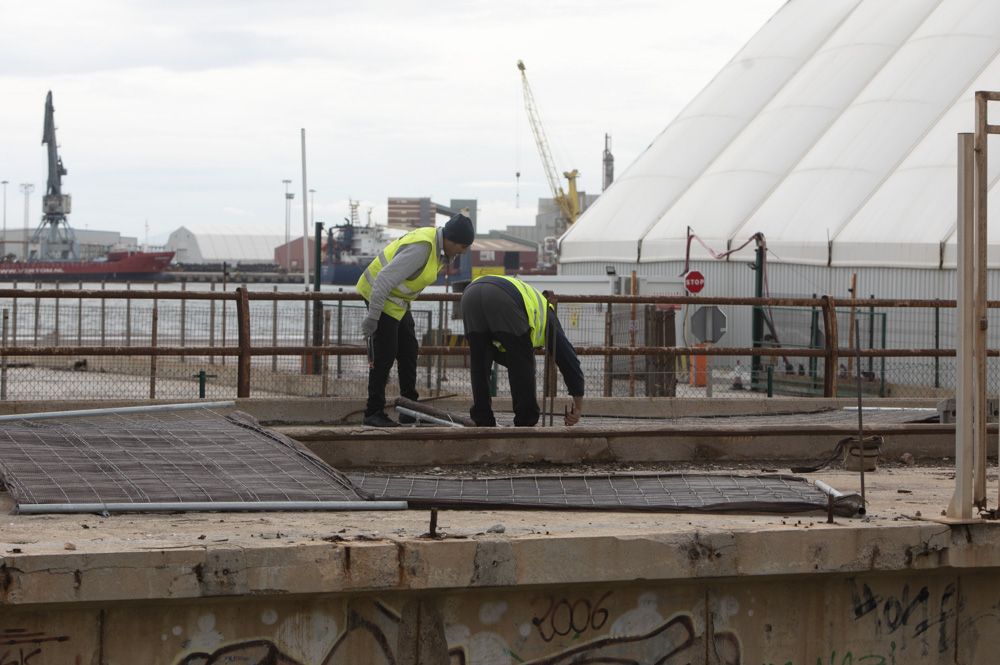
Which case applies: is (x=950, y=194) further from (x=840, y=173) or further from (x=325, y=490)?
(x=325, y=490)

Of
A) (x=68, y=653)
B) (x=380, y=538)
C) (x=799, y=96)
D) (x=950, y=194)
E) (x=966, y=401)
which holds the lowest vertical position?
(x=68, y=653)

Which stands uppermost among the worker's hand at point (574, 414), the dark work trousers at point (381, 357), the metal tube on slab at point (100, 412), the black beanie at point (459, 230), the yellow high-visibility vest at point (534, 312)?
the black beanie at point (459, 230)

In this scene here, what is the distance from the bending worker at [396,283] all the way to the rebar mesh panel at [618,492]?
2.34 m

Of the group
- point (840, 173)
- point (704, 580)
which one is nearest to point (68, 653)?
point (704, 580)

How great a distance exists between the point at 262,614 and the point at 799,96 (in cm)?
3612

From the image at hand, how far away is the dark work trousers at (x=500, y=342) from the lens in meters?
9.40

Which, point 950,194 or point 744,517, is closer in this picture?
point 744,517

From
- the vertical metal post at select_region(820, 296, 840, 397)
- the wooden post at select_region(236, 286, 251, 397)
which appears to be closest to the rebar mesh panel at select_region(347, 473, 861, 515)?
the wooden post at select_region(236, 286, 251, 397)

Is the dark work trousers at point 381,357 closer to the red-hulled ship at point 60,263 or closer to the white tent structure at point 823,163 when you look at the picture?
the white tent structure at point 823,163

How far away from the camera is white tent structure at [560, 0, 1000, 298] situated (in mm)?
31578

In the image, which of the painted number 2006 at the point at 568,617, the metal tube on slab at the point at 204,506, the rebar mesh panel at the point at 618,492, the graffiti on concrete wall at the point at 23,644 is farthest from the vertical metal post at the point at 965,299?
the graffiti on concrete wall at the point at 23,644

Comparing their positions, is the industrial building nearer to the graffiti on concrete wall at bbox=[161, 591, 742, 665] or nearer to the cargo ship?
the cargo ship

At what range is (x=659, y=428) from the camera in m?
8.86

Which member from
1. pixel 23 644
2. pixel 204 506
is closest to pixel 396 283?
pixel 204 506
